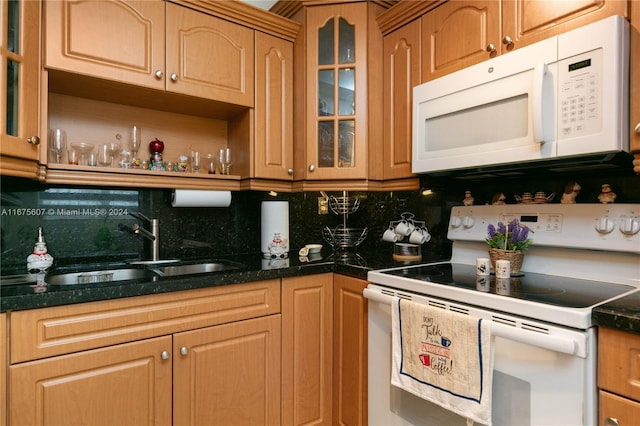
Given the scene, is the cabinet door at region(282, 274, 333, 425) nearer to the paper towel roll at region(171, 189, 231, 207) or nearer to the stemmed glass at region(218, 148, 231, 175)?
the paper towel roll at region(171, 189, 231, 207)

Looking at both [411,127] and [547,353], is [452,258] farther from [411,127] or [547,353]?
[547,353]

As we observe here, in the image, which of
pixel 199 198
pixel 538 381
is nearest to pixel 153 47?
pixel 199 198

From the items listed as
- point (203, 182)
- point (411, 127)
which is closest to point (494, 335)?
point (411, 127)

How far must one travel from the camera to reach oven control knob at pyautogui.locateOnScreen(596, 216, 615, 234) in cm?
124

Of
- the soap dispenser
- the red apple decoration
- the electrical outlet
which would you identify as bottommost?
the soap dispenser

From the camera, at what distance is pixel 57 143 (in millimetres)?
1519

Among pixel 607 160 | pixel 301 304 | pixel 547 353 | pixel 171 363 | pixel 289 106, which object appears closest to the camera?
pixel 547 353

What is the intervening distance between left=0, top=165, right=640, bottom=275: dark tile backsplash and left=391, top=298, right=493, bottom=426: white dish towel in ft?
2.43

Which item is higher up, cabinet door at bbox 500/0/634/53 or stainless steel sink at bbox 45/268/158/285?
cabinet door at bbox 500/0/634/53

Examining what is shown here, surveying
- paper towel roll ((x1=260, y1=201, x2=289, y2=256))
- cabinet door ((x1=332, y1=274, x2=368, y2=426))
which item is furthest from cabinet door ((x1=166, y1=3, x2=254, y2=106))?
cabinet door ((x1=332, y1=274, x2=368, y2=426))

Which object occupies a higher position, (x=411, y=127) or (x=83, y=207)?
(x=411, y=127)

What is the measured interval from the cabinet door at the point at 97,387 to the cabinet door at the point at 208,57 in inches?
43.9

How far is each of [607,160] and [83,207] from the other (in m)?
2.11

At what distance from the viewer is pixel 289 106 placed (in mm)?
1993
